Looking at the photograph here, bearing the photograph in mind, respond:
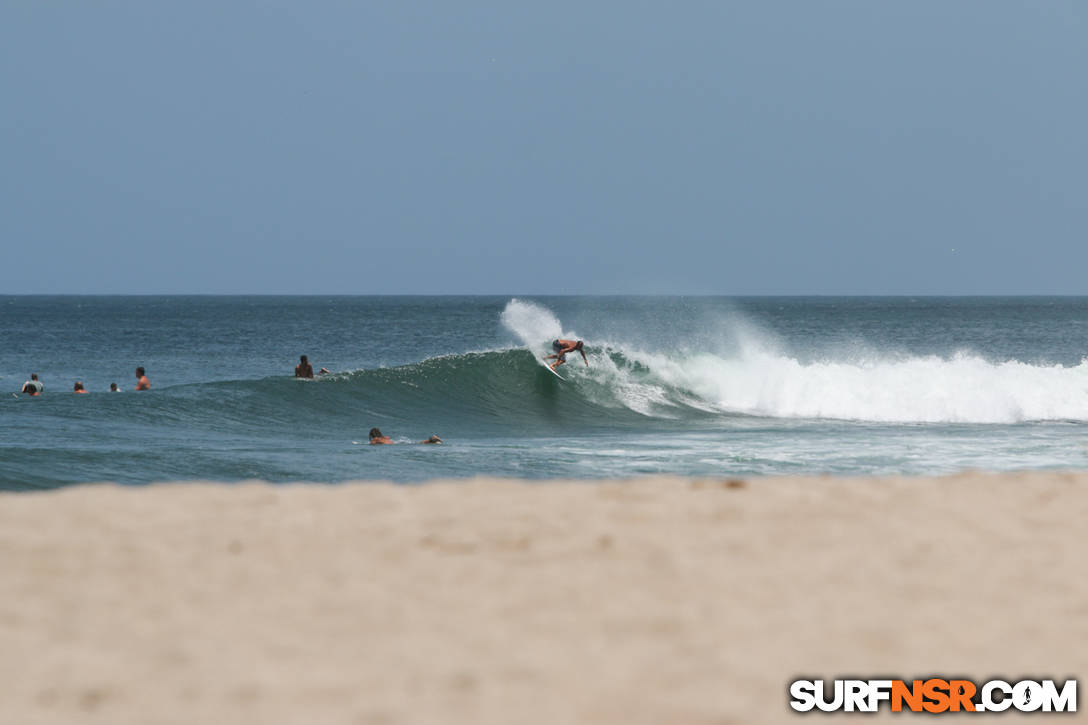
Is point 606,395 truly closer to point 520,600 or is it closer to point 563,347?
point 563,347

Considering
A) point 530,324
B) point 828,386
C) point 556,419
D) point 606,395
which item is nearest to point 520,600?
point 556,419

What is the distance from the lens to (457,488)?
7172mm

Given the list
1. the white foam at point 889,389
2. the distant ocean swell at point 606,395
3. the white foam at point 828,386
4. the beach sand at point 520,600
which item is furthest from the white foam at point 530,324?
the beach sand at point 520,600

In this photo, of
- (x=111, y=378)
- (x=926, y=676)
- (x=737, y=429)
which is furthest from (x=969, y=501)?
(x=111, y=378)

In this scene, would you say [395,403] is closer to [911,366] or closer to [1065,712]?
[911,366]

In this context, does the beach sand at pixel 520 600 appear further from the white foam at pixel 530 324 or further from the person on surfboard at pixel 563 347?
the white foam at pixel 530 324

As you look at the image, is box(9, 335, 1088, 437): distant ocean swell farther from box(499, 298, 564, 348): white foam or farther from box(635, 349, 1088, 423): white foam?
box(499, 298, 564, 348): white foam

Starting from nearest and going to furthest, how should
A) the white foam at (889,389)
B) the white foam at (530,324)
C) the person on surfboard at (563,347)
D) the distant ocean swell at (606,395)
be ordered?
1. the distant ocean swell at (606,395)
2. the white foam at (889,389)
3. the person on surfboard at (563,347)
4. the white foam at (530,324)

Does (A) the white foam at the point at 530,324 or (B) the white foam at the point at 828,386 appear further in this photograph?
(A) the white foam at the point at 530,324

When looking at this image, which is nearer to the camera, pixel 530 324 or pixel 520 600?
pixel 520 600

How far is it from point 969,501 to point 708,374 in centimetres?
2068

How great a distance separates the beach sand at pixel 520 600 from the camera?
376cm

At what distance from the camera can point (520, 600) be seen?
470cm

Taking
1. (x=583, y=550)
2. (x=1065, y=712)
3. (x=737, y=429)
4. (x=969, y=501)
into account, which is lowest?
(x=1065, y=712)
